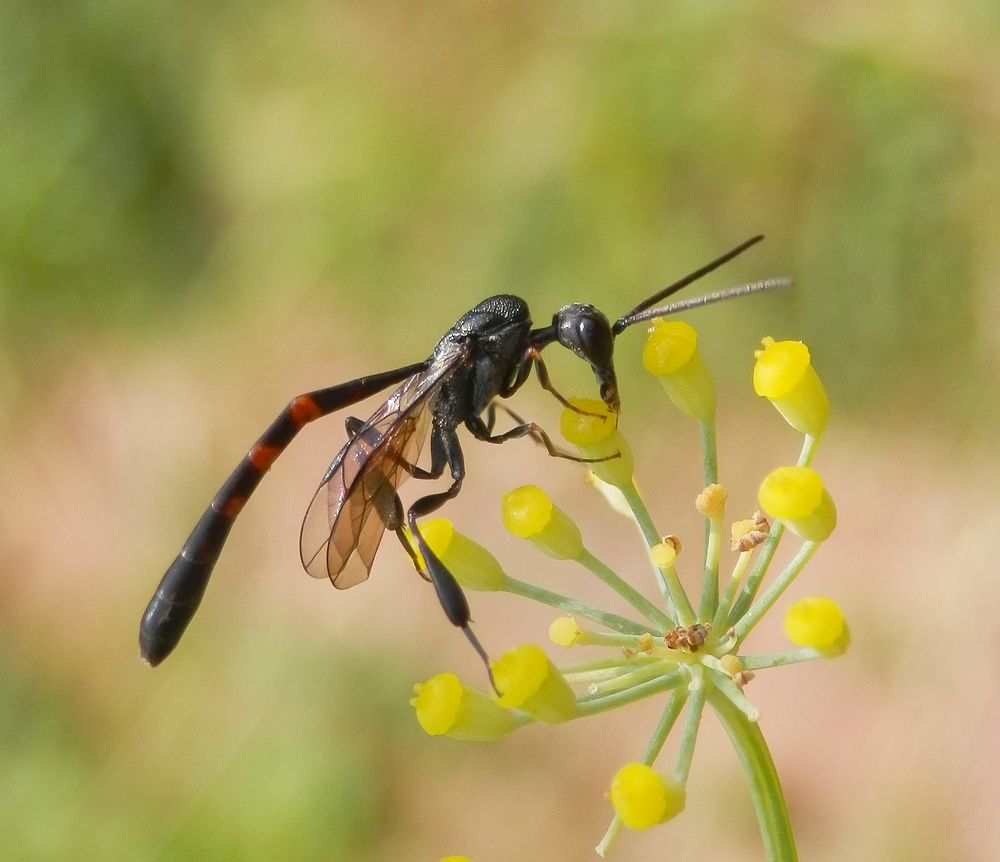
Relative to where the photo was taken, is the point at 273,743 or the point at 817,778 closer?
the point at 817,778

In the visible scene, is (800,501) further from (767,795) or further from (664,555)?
(767,795)

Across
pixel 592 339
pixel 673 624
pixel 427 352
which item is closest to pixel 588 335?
pixel 592 339

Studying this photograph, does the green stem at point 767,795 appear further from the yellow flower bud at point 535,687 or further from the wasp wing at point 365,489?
the wasp wing at point 365,489

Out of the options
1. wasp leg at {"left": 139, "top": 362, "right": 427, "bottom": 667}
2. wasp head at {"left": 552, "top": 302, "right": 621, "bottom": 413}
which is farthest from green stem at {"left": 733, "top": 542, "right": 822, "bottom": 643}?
wasp leg at {"left": 139, "top": 362, "right": 427, "bottom": 667}

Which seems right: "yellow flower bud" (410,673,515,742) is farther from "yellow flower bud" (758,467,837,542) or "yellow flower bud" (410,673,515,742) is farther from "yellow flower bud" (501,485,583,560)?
"yellow flower bud" (758,467,837,542)

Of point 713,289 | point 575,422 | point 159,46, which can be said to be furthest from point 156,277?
point 575,422

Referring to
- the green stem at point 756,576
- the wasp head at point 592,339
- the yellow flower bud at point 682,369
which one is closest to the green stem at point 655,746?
the green stem at point 756,576

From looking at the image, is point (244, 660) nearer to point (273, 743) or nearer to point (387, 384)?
point (273, 743)
